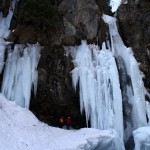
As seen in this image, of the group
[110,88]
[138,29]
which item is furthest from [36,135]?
[138,29]

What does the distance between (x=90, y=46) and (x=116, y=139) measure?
5484 millimetres

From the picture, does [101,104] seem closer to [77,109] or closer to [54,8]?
[77,109]

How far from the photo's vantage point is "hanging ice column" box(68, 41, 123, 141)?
1585 centimetres

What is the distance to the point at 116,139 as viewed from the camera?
14.6 metres

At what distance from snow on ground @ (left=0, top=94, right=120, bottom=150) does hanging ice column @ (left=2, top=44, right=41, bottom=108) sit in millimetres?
676

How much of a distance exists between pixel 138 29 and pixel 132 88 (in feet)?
12.6

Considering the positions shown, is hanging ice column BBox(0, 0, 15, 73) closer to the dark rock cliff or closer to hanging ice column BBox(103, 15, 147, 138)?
the dark rock cliff

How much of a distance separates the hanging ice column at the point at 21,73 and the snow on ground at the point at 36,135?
0.68 m

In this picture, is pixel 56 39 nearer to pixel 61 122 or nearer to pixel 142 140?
pixel 61 122

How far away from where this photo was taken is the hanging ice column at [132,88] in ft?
53.7

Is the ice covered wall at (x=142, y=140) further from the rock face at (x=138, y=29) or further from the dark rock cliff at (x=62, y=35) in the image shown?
the rock face at (x=138, y=29)

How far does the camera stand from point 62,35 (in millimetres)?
17828

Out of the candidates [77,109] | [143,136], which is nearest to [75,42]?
[77,109]

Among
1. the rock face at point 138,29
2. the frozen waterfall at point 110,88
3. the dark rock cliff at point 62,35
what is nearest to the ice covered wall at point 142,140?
the frozen waterfall at point 110,88
